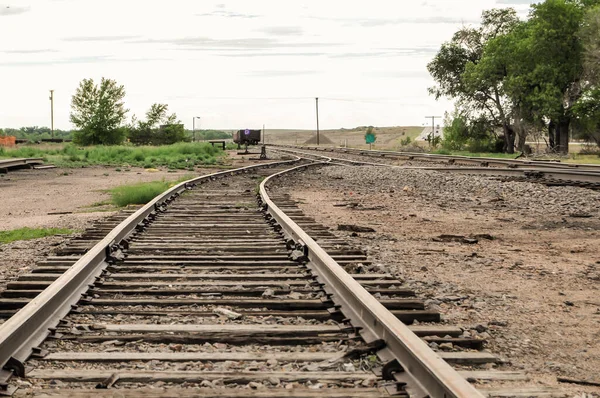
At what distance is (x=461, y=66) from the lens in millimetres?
61688

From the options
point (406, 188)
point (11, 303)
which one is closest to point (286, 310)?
point (11, 303)

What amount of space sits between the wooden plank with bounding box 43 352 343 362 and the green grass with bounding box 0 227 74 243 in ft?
19.9

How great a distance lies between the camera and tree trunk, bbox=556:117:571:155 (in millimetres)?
47125

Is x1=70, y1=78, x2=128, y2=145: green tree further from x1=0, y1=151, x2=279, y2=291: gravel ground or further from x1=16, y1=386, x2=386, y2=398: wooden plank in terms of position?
x1=16, y1=386, x2=386, y2=398: wooden plank

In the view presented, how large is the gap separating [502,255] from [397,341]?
495 centimetres

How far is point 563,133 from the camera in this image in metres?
47.7

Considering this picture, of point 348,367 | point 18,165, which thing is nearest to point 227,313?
point 348,367

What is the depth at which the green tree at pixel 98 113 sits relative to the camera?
8306 cm

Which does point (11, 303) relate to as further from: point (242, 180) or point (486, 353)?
point (242, 180)

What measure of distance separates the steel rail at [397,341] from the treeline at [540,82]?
41.2m

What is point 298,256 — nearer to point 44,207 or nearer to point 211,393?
point 211,393

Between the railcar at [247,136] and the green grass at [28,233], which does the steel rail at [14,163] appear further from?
the railcar at [247,136]

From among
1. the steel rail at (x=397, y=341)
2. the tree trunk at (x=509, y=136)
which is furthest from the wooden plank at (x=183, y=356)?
the tree trunk at (x=509, y=136)

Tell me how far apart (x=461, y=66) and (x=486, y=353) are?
2347 inches
